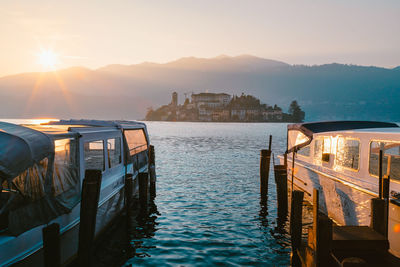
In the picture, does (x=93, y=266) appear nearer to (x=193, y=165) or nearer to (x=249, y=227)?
(x=249, y=227)

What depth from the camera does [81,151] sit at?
8852 millimetres

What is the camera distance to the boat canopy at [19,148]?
5.34m

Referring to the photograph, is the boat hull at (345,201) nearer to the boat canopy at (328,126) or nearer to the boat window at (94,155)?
the boat canopy at (328,126)

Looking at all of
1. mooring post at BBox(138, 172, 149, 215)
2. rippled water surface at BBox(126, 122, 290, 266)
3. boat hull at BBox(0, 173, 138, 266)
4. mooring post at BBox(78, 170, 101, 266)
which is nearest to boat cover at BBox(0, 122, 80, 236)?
boat hull at BBox(0, 173, 138, 266)

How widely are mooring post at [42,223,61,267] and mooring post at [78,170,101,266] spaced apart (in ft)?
5.08

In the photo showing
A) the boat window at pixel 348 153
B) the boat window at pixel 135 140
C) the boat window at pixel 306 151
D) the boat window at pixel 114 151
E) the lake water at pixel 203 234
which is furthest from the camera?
the boat window at pixel 135 140

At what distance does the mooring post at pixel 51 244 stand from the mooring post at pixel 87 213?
155 cm

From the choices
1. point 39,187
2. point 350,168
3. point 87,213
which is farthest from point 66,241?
point 350,168

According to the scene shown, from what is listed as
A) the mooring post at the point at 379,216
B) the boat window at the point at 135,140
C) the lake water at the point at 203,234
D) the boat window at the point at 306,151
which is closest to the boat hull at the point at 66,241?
the lake water at the point at 203,234

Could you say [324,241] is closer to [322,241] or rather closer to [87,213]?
[322,241]

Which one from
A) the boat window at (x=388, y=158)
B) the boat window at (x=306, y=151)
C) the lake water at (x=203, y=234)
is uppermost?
the boat window at (x=388, y=158)

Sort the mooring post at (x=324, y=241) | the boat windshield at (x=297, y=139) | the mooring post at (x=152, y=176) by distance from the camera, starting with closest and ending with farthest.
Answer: the mooring post at (x=324, y=241)
the boat windshield at (x=297, y=139)
the mooring post at (x=152, y=176)

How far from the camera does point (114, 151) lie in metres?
12.4

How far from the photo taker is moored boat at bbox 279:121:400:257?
327 inches
